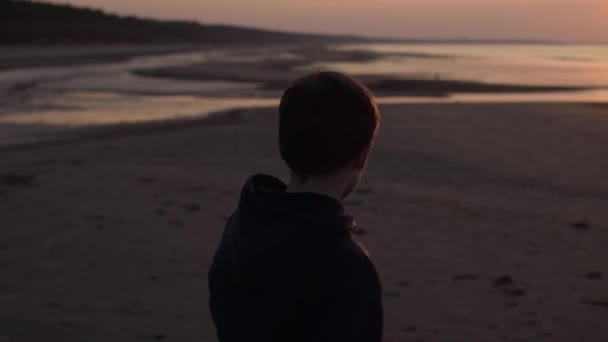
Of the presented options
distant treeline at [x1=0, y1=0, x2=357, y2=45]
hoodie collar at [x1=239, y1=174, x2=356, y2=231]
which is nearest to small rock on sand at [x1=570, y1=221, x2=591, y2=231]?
hoodie collar at [x1=239, y1=174, x2=356, y2=231]

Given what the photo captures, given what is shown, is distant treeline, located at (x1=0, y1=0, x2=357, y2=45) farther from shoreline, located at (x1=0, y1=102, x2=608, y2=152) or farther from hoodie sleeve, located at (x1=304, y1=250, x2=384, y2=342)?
hoodie sleeve, located at (x1=304, y1=250, x2=384, y2=342)

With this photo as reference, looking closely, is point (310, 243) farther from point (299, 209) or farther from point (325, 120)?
point (325, 120)

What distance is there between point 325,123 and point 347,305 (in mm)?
402

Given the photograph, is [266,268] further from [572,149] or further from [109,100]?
[109,100]

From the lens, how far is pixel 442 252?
17.2 ft

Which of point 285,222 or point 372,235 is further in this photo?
point 372,235

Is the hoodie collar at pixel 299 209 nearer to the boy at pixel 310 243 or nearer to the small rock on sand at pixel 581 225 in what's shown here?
the boy at pixel 310 243

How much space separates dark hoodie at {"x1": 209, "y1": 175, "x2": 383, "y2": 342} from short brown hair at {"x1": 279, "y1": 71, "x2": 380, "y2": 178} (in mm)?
97

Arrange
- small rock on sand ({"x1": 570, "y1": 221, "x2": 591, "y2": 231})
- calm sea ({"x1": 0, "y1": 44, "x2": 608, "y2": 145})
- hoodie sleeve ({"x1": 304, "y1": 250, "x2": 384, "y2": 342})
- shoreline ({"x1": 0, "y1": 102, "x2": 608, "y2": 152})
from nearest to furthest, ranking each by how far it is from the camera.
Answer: hoodie sleeve ({"x1": 304, "y1": 250, "x2": 384, "y2": 342}) → small rock on sand ({"x1": 570, "y1": 221, "x2": 591, "y2": 231}) → shoreline ({"x1": 0, "y1": 102, "x2": 608, "y2": 152}) → calm sea ({"x1": 0, "y1": 44, "x2": 608, "y2": 145})

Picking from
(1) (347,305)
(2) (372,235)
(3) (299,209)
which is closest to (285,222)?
(3) (299,209)

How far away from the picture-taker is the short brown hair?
1.45 m

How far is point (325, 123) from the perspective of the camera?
1452mm

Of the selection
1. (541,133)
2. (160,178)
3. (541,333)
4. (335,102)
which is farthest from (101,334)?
(541,133)

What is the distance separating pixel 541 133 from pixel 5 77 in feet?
72.9
